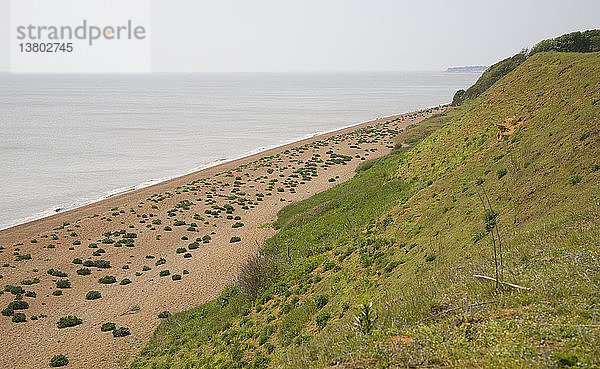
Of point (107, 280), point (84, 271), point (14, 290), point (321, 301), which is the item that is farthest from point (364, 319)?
point (84, 271)

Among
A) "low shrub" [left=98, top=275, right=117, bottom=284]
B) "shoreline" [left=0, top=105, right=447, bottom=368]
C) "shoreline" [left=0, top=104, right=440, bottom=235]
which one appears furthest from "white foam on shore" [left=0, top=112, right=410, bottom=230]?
"low shrub" [left=98, top=275, right=117, bottom=284]

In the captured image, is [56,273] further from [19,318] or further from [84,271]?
[19,318]

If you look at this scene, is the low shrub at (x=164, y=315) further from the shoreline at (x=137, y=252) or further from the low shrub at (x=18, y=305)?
the low shrub at (x=18, y=305)

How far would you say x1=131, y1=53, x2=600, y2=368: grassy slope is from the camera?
6.34m

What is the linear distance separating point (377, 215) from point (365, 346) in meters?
13.2

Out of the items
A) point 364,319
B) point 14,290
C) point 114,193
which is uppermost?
point 364,319

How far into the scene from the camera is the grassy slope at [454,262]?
6.34 m

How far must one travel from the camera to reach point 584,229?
8828 millimetres

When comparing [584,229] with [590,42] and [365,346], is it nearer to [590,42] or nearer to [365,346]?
[365,346]

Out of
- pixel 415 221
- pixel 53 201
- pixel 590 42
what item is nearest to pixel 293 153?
pixel 53 201

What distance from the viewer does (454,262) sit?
37.1ft

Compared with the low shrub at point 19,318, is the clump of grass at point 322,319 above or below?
above

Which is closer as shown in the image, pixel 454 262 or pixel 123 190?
pixel 454 262

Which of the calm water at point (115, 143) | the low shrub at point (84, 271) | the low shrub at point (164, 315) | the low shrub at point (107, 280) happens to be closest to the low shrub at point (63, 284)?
the low shrub at point (84, 271)
